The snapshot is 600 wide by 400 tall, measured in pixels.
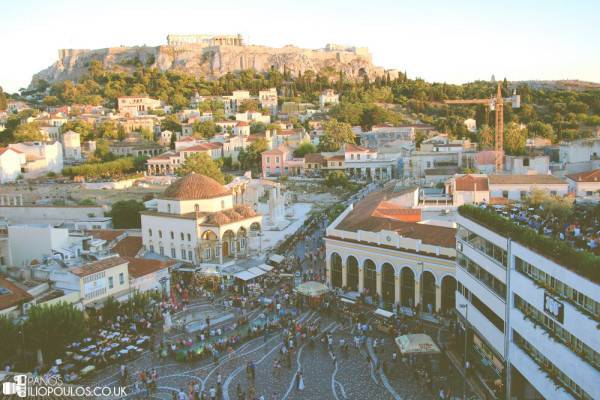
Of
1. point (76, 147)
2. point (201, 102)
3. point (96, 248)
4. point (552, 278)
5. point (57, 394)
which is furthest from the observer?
point (201, 102)

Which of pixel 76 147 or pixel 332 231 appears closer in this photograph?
pixel 332 231

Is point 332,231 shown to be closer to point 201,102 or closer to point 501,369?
point 501,369

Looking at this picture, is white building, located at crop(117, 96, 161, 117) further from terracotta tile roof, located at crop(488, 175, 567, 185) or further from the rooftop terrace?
the rooftop terrace

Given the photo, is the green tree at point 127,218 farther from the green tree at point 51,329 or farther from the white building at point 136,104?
the white building at point 136,104

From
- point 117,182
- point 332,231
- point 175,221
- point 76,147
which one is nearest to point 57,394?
point 332,231

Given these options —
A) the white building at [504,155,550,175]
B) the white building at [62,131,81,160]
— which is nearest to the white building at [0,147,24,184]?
the white building at [62,131,81,160]

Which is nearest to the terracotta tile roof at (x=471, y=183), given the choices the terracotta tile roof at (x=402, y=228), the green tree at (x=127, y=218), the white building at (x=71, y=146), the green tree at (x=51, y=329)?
the terracotta tile roof at (x=402, y=228)

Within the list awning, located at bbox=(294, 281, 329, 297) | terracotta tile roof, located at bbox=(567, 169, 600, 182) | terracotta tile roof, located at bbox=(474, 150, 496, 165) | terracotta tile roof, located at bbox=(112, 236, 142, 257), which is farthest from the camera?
terracotta tile roof, located at bbox=(474, 150, 496, 165)
